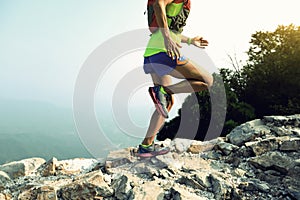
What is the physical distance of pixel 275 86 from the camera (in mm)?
13656

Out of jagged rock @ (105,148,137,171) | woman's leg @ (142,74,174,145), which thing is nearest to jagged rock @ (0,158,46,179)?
jagged rock @ (105,148,137,171)

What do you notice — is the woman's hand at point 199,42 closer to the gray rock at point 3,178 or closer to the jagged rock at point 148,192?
the jagged rock at point 148,192

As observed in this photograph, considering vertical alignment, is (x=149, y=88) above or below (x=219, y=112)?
above

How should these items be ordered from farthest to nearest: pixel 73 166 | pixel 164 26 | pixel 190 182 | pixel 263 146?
pixel 73 166 < pixel 263 146 < pixel 190 182 < pixel 164 26

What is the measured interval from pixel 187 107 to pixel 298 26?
8040 millimetres

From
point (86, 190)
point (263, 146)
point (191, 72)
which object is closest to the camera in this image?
point (86, 190)

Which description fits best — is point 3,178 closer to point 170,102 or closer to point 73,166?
point 73,166

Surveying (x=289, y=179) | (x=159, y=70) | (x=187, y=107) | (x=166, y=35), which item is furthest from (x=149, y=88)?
(x=187, y=107)

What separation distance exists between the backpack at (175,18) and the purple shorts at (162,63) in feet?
1.20

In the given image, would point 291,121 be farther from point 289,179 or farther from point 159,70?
point 159,70

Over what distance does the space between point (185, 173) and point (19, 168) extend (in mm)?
2738

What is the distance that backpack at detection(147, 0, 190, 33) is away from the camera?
346 centimetres

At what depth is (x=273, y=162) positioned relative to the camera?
3.85 metres

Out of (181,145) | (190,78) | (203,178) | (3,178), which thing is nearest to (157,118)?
(190,78)
